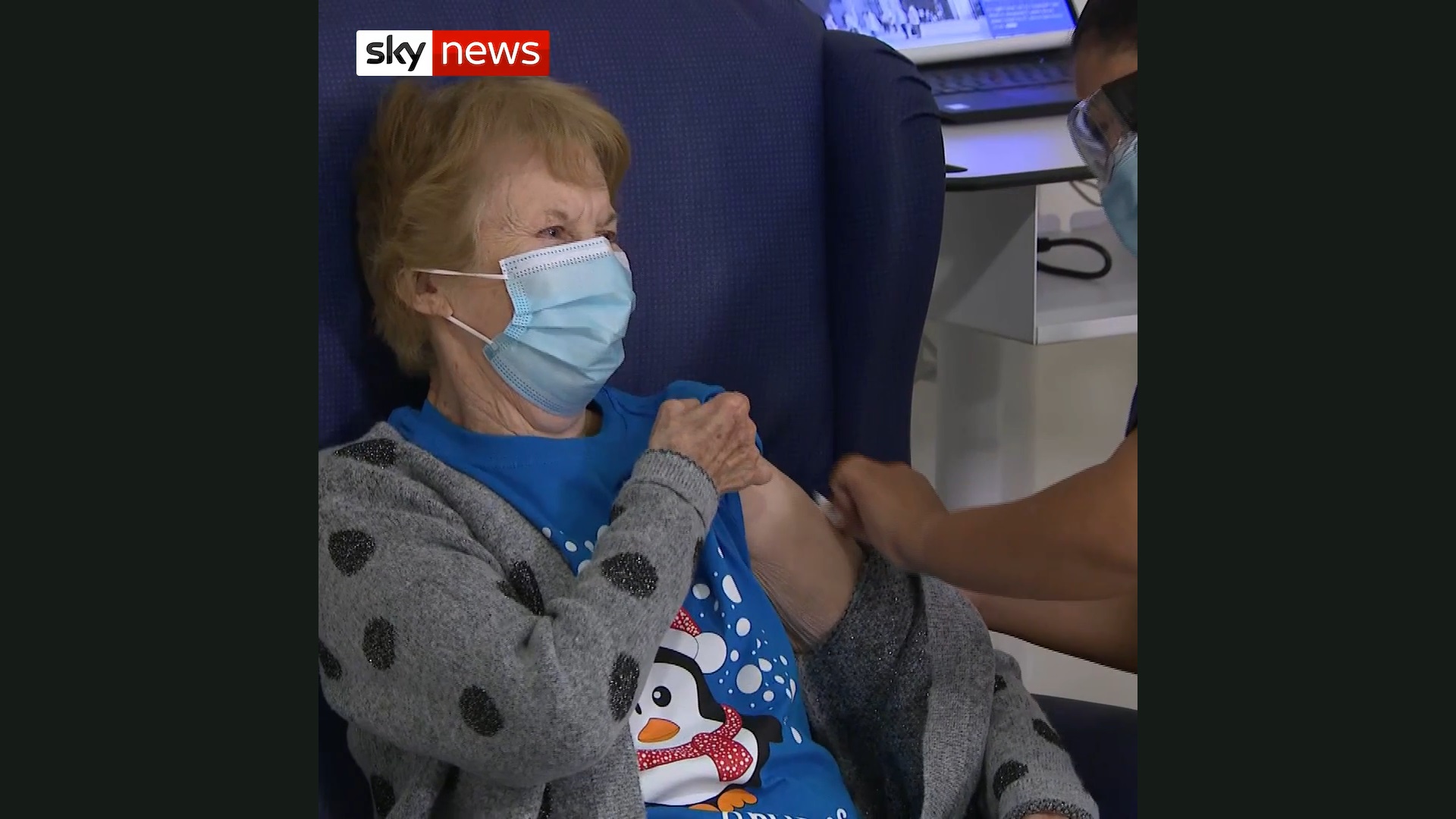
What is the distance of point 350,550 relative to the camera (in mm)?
1019

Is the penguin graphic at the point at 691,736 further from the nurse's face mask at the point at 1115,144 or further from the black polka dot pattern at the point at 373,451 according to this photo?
the nurse's face mask at the point at 1115,144

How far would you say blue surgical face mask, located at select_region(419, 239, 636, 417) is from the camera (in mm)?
1119

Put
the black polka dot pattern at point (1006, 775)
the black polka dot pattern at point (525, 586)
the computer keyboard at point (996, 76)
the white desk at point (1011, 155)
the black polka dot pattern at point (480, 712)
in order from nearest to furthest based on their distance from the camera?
the black polka dot pattern at point (480, 712) → the black polka dot pattern at point (525, 586) → the black polka dot pattern at point (1006, 775) → the white desk at point (1011, 155) → the computer keyboard at point (996, 76)

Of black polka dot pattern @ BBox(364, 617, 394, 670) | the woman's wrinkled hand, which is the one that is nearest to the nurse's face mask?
the woman's wrinkled hand

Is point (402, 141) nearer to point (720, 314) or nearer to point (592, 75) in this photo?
point (592, 75)

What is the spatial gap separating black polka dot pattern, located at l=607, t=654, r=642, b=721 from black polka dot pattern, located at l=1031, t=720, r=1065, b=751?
418mm

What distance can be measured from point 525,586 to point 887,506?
0.34 m

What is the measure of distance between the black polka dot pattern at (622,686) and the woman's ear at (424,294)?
0.33 metres

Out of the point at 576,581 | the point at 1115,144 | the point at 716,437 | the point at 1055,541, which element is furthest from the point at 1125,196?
the point at 576,581

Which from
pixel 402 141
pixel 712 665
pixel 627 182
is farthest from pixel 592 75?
pixel 712 665

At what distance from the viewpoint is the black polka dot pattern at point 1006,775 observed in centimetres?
119

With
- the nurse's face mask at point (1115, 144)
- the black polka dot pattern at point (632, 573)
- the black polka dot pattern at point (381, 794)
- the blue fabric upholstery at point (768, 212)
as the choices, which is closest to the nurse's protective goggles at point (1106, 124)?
the nurse's face mask at point (1115, 144)

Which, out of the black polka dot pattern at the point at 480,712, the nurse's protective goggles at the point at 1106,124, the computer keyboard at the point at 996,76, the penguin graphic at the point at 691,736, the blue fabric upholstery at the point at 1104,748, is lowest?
the blue fabric upholstery at the point at 1104,748

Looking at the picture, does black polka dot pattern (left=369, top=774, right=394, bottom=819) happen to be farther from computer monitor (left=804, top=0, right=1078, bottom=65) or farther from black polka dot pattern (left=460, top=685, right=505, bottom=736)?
computer monitor (left=804, top=0, right=1078, bottom=65)
